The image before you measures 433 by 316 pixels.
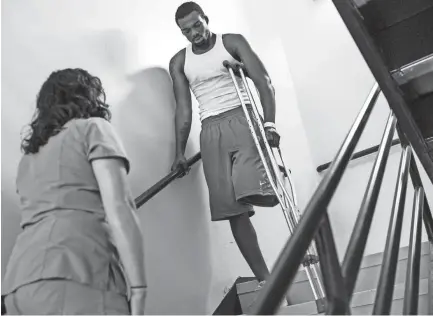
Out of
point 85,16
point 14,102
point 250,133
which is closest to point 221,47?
point 250,133

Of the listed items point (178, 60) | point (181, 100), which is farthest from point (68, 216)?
point (178, 60)

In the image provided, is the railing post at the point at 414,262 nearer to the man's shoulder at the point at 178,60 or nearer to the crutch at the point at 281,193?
the crutch at the point at 281,193

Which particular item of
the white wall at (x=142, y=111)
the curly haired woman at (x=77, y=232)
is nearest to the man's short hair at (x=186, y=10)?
the white wall at (x=142, y=111)

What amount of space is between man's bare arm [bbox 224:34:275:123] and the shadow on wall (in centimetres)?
52

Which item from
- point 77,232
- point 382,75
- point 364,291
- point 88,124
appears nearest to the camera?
point 77,232

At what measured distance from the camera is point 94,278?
1.26m

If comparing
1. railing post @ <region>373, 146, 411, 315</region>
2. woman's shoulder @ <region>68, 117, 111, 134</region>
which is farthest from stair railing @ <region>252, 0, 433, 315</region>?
woman's shoulder @ <region>68, 117, 111, 134</region>

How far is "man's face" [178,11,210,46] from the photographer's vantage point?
309cm

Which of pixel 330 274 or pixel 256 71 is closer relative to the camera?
pixel 330 274

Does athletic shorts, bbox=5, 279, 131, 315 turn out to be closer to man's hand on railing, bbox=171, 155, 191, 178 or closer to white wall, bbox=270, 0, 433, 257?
man's hand on railing, bbox=171, 155, 191, 178

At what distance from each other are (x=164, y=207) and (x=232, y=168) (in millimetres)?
434

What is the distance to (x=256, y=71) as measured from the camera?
2988mm

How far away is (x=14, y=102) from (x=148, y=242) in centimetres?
94

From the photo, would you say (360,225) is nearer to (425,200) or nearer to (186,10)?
(425,200)
